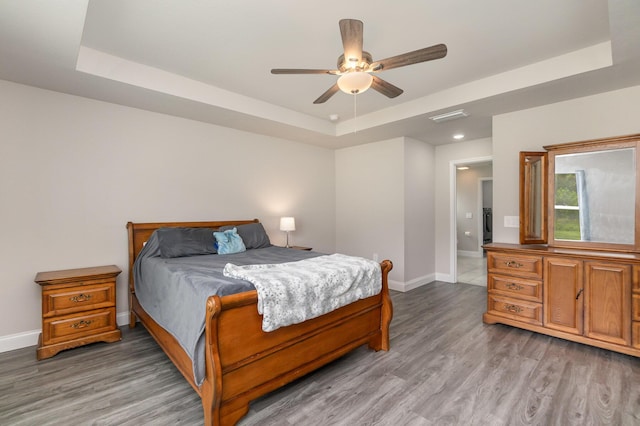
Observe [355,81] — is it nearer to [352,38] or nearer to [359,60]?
[359,60]

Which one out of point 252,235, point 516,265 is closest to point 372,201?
point 252,235

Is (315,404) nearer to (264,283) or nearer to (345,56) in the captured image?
(264,283)

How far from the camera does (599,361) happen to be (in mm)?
2584

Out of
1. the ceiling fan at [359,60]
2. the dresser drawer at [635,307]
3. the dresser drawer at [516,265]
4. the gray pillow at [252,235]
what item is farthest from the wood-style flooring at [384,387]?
the ceiling fan at [359,60]

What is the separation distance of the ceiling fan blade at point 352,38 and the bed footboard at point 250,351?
172cm

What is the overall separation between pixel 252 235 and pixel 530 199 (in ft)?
11.3

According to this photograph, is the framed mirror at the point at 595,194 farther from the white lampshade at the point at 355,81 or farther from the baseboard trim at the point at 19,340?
the baseboard trim at the point at 19,340

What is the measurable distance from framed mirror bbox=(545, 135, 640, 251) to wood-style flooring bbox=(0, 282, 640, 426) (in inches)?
42.4

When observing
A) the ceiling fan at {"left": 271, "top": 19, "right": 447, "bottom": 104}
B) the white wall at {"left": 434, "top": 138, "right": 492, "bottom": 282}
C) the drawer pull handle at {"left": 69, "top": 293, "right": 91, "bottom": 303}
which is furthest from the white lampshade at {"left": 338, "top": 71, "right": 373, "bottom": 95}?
the white wall at {"left": 434, "top": 138, "right": 492, "bottom": 282}

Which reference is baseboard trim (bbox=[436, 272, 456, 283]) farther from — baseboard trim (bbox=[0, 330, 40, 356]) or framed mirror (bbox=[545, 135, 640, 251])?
baseboard trim (bbox=[0, 330, 40, 356])

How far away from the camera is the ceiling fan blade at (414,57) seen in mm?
1940

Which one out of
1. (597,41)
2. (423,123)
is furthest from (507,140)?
(597,41)

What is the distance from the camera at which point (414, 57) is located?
6.68 ft

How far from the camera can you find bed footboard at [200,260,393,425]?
1706mm
